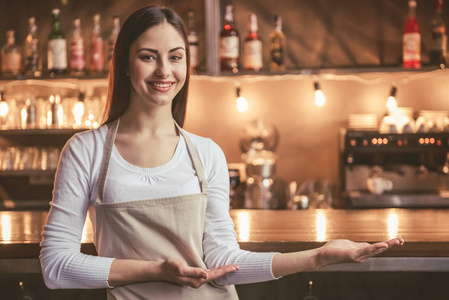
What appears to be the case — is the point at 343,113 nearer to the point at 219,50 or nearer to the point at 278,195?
the point at 278,195

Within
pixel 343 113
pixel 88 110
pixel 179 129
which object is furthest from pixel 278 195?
pixel 179 129

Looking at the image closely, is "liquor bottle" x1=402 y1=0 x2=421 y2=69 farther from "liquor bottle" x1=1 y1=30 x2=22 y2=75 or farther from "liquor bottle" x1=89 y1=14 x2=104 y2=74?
"liquor bottle" x1=1 y1=30 x2=22 y2=75

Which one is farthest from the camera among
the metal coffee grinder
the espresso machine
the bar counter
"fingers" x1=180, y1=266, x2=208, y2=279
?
the metal coffee grinder

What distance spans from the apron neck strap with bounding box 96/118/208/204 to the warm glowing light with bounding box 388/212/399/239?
67cm

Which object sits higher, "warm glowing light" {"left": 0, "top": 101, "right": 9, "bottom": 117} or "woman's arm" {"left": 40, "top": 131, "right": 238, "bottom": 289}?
"warm glowing light" {"left": 0, "top": 101, "right": 9, "bottom": 117}

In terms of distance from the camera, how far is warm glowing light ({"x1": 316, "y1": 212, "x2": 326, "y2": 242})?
165 centimetres

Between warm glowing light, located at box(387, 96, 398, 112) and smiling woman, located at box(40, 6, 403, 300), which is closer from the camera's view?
smiling woman, located at box(40, 6, 403, 300)

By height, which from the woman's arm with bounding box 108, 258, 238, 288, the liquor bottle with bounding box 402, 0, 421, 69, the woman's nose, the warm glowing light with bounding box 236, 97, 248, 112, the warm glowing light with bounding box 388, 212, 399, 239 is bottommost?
the warm glowing light with bounding box 388, 212, 399, 239

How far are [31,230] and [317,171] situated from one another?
2342 mm

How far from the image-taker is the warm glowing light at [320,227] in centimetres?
165

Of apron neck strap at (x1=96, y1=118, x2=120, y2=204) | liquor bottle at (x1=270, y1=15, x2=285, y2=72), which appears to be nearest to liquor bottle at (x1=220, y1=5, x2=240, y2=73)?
liquor bottle at (x1=270, y1=15, x2=285, y2=72)

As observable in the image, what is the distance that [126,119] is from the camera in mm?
1361

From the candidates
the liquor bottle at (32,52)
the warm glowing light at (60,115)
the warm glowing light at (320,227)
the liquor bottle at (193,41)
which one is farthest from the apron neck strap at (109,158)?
the liquor bottle at (32,52)

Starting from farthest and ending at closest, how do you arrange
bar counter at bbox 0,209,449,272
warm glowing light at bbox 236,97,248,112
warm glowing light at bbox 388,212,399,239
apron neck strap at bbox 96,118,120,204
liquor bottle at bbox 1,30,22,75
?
1. warm glowing light at bbox 236,97,248,112
2. liquor bottle at bbox 1,30,22,75
3. warm glowing light at bbox 388,212,399,239
4. bar counter at bbox 0,209,449,272
5. apron neck strap at bbox 96,118,120,204
